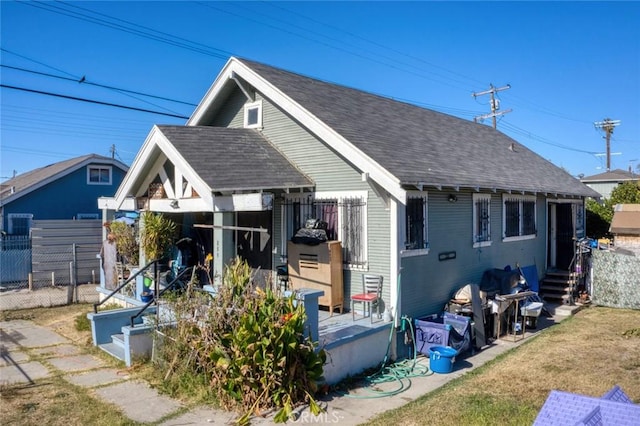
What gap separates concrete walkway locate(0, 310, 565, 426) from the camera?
6199 mm

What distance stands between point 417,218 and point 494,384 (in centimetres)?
334

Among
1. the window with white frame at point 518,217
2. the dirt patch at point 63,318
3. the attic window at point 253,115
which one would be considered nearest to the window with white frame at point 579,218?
the window with white frame at point 518,217

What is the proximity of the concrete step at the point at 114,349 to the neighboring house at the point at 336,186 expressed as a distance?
2251mm

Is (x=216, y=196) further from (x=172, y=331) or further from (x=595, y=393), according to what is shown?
(x=595, y=393)

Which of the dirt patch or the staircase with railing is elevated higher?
the staircase with railing

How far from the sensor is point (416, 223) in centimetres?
946

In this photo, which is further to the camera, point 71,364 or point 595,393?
point 71,364

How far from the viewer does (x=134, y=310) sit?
377 inches

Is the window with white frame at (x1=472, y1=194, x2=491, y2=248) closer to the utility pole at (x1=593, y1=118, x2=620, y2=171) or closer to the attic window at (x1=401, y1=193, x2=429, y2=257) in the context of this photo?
the attic window at (x1=401, y1=193, x2=429, y2=257)

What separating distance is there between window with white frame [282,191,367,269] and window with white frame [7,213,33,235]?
17215mm

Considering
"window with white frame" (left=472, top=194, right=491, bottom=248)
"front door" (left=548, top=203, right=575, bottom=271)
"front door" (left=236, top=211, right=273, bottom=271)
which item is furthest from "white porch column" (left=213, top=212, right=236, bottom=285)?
"front door" (left=548, top=203, right=575, bottom=271)

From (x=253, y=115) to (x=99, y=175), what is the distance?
49.8 ft

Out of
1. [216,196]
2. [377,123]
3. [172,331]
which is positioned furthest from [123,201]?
[377,123]

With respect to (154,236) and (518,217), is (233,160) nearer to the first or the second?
(154,236)
